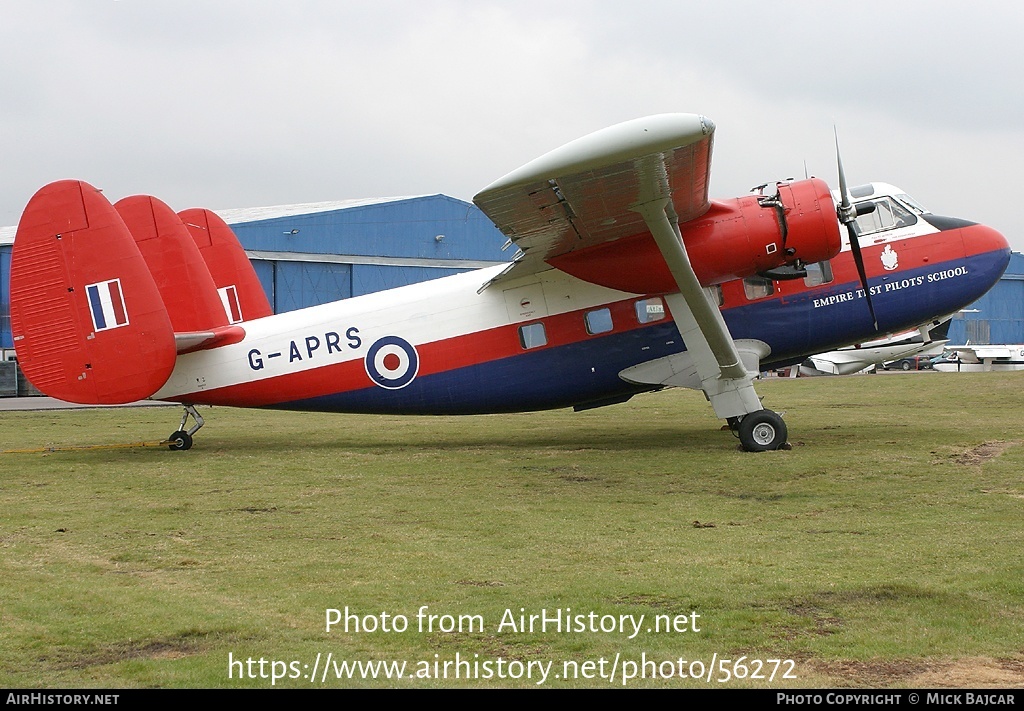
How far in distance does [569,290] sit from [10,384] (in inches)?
1290

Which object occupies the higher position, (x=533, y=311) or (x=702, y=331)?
(x=533, y=311)

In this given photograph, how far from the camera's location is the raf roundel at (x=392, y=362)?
634 inches

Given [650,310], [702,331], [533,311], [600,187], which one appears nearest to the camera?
[600,187]

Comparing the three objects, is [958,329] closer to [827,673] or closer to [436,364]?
[436,364]

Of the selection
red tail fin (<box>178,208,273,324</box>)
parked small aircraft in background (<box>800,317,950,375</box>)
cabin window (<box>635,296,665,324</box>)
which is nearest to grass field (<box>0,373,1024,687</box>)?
cabin window (<box>635,296,665,324</box>)

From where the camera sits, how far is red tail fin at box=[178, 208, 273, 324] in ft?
60.6

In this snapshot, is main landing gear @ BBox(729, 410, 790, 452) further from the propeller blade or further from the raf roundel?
the raf roundel

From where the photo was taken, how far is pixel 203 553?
8.68m

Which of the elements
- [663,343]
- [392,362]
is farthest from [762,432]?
[392,362]

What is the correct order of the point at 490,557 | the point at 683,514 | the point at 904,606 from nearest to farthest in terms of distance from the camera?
the point at 904,606
the point at 490,557
the point at 683,514

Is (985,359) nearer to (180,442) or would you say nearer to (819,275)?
(819,275)

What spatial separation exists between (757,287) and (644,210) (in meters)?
3.82

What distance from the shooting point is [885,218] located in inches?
620

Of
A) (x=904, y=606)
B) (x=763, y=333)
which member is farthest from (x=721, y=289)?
(x=904, y=606)
